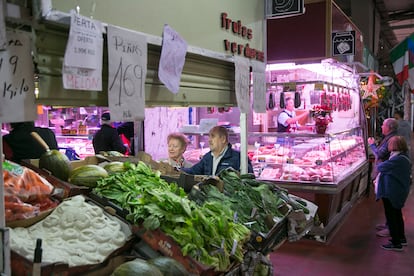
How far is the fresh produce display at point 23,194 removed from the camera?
1806 mm

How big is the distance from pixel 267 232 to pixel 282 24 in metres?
5.49

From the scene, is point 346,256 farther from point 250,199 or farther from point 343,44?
point 343,44

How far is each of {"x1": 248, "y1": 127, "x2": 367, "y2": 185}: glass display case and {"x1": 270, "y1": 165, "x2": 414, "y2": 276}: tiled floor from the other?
93 cm

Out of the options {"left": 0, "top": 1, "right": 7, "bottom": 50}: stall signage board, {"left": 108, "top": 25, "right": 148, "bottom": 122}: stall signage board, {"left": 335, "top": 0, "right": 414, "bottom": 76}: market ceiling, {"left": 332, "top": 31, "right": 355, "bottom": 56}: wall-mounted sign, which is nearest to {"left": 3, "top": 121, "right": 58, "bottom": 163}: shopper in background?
{"left": 108, "top": 25, "right": 148, "bottom": 122}: stall signage board

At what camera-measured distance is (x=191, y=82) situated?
290 centimetres

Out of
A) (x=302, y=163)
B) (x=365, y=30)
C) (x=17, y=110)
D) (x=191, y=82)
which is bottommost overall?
(x=302, y=163)

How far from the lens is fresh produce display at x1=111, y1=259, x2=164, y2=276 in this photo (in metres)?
1.77

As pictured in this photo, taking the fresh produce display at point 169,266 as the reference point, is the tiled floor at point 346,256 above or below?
below

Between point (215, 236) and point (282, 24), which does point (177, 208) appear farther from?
point (282, 24)

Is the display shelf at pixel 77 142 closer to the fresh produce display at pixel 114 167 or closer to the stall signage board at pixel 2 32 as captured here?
the fresh produce display at pixel 114 167

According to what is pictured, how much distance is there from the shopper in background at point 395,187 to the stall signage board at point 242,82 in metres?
3.71

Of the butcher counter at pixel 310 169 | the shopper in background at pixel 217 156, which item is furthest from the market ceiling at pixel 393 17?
the shopper in background at pixel 217 156

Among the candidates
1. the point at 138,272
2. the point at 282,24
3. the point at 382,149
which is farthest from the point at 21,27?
the point at 382,149

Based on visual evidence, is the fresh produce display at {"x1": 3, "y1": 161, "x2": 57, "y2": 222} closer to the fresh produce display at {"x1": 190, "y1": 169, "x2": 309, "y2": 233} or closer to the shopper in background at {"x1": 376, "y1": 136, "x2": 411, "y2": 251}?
the fresh produce display at {"x1": 190, "y1": 169, "x2": 309, "y2": 233}
